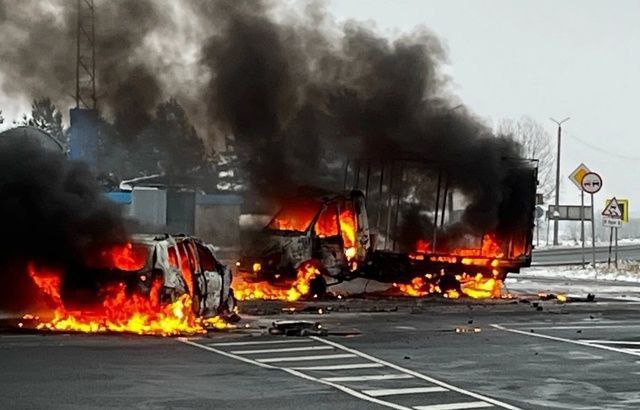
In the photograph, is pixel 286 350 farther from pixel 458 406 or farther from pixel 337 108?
pixel 337 108

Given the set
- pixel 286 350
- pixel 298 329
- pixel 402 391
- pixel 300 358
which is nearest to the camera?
pixel 402 391

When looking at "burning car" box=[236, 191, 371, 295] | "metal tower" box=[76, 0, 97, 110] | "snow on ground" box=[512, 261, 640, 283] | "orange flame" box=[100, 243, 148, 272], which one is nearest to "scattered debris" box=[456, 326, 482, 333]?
Result: "orange flame" box=[100, 243, 148, 272]

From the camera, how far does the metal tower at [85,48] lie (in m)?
25.4

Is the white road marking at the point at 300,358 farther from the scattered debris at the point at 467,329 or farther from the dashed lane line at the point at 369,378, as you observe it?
the scattered debris at the point at 467,329

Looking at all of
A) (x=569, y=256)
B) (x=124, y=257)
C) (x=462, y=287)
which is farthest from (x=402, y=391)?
(x=569, y=256)

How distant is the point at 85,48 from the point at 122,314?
10448mm

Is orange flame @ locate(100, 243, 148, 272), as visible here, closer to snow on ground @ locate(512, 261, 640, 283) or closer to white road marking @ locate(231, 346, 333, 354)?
white road marking @ locate(231, 346, 333, 354)

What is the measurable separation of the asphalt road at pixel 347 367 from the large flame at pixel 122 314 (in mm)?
727

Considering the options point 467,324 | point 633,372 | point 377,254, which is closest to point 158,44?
point 377,254

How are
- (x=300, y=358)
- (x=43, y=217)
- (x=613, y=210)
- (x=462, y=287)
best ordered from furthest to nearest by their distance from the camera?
(x=613, y=210)
(x=462, y=287)
(x=43, y=217)
(x=300, y=358)

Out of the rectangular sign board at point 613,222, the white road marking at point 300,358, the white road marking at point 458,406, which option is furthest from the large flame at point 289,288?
the white road marking at point 458,406

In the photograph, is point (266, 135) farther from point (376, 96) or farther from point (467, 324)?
point (467, 324)

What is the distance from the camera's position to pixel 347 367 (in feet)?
44.5

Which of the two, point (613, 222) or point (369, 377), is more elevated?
point (613, 222)
